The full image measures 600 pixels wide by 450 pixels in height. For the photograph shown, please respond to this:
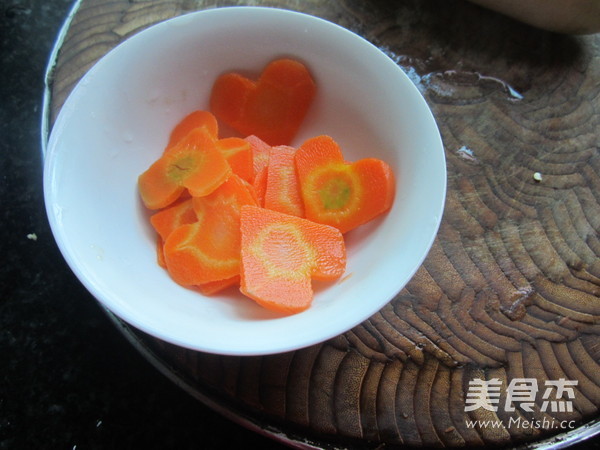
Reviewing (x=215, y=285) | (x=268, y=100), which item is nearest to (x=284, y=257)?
(x=215, y=285)

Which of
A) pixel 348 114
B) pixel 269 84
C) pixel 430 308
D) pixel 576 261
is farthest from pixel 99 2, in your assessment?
pixel 576 261

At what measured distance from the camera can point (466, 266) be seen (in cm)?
99

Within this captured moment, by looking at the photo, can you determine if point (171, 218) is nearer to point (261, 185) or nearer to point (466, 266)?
point (261, 185)

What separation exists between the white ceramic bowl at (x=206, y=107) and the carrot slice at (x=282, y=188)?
0.37 feet

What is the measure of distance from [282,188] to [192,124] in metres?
0.23

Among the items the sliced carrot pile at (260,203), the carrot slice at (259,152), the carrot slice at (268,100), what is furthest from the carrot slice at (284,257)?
the carrot slice at (268,100)

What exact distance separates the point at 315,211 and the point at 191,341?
1.03 feet

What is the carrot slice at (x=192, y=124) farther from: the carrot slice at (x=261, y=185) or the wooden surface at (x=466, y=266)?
the wooden surface at (x=466, y=266)

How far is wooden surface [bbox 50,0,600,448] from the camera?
91 centimetres

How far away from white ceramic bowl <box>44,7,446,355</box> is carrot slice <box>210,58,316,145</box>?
22 mm

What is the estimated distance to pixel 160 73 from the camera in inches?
38.0

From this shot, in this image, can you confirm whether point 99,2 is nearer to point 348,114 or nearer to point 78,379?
point 348,114

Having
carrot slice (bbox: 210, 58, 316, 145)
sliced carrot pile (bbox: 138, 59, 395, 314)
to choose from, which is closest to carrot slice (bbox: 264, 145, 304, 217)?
sliced carrot pile (bbox: 138, 59, 395, 314)

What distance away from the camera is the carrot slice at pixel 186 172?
88 cm
